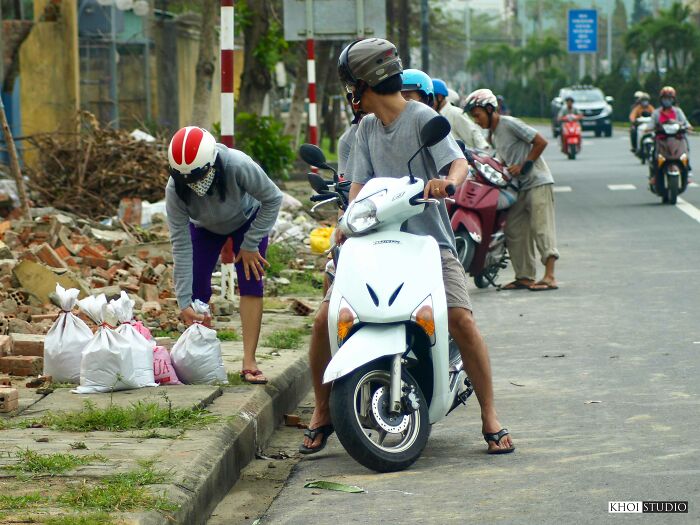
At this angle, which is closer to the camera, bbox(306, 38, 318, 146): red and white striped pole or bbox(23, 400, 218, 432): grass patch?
bbox(23, 400, 218, 432): grass patch

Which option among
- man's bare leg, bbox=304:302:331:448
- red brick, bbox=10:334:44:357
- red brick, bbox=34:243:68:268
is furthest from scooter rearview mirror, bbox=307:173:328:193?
red brick, bbox=34:243:68:268

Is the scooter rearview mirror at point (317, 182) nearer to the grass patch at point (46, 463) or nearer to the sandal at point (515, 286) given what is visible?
the grass patch at point (46, 463)

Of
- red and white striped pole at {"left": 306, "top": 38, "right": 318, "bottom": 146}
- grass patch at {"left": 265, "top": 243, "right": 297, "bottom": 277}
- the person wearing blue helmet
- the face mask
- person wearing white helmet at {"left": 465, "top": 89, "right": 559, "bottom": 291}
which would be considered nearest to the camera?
the face mask

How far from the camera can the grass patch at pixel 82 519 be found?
456 cm

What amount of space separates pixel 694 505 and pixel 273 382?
3.00m

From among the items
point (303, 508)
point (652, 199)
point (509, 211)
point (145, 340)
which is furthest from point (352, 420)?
point (652, 199)

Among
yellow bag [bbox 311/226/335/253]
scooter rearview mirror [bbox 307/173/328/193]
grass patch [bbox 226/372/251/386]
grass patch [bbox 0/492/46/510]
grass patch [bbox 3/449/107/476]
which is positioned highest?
scooter rearview mirror [bbox 307/173/328/193]

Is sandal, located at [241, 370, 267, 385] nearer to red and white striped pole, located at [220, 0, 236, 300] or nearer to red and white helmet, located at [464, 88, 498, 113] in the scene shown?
red and white striped pole, located at [220, 0, 236, 300]

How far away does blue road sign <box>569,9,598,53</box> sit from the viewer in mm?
83875

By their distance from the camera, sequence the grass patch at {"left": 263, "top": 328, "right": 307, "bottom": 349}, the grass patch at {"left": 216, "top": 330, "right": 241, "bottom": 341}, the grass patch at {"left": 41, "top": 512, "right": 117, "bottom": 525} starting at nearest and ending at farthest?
the grass patch at {"left": 41, "top": 512, "right": 117, "bottom": 525}, the grass patch at {"left": 263, "top": 328, "right": 307, "bottom": 349}, the grass patch at {"left": 216, "top": 330, "right": 241, "bottom": 341}

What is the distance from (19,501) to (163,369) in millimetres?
2423

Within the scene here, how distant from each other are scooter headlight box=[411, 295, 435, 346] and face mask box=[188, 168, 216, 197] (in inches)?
62.2

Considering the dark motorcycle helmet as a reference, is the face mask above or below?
below

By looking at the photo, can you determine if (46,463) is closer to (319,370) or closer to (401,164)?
(319,370)
